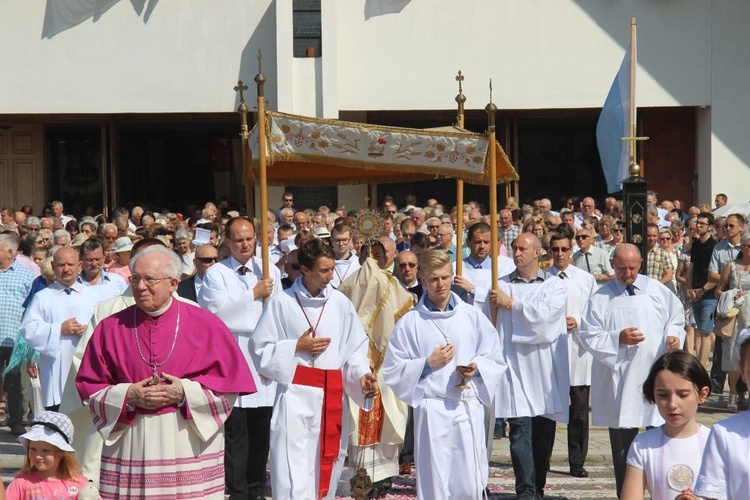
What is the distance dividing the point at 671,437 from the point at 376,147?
182 inches

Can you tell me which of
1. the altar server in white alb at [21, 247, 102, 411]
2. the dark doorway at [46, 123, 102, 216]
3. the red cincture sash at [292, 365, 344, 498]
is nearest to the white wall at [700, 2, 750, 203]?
the dark doorway at [46, 123, 102, 216]

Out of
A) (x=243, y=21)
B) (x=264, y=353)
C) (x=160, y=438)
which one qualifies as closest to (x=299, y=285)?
(x=264, y=353)

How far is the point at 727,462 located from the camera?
16.3ft

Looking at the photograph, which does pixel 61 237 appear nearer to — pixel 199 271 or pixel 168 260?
pixel 199 271

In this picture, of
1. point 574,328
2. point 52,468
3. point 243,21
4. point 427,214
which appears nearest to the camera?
point 52,468

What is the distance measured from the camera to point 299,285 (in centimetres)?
861

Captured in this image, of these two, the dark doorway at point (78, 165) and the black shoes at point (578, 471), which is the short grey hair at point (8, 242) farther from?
the dark doorway at point (78, 165)

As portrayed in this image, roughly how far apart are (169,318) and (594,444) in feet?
20.8

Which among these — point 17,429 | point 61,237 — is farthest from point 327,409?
point 61,237

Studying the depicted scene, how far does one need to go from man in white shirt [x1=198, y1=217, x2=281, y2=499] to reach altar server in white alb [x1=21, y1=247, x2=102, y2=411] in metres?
1.01

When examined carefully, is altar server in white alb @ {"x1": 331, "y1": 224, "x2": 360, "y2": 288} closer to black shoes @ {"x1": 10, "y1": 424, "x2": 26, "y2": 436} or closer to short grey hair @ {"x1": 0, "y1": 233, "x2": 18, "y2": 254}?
short grey hair @ {"x1": 0, "y1": 233, "x2": 18, "y2": 254}

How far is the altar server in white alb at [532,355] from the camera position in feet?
32.1

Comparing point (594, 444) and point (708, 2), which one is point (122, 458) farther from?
point (708, 2)

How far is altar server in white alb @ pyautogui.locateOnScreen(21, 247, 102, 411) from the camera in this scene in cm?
1021
